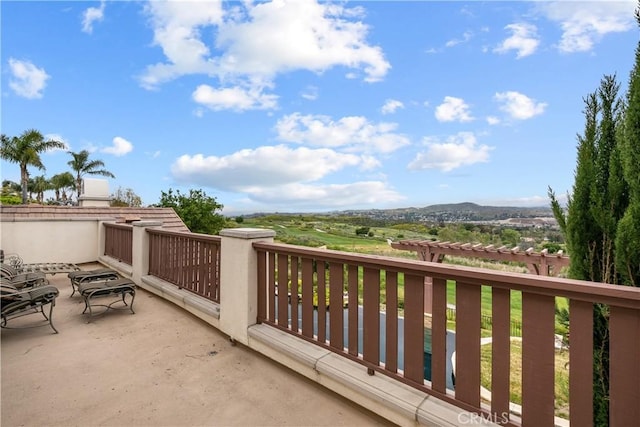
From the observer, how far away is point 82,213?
8125 mm

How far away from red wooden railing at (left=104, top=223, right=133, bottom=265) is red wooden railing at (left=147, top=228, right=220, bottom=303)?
1514mm

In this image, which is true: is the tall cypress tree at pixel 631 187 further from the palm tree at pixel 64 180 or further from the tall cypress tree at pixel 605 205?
the palm tree at pixel 64 180

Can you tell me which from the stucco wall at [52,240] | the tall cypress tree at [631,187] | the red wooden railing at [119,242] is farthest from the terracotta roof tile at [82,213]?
the tall cypress tree at [631,187]

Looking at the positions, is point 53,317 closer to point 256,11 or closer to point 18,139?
point 256,11

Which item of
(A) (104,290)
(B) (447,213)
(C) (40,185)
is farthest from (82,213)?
(C) (40,185)

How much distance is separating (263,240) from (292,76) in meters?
15.3

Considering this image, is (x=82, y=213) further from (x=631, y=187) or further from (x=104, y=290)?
(x=631, y=187)

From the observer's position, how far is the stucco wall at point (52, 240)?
707 cm

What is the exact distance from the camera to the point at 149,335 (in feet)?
11.2

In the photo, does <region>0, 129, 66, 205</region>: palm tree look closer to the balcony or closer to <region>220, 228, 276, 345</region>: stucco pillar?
the balcony

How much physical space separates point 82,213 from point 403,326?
9.37 meters

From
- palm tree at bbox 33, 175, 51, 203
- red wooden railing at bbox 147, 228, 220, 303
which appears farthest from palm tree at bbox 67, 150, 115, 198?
red wooden railing at bbox 147, 228, 220, 303

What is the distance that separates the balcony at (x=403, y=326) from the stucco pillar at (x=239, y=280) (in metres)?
0.01

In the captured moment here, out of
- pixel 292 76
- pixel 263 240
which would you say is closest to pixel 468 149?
pixel 292 76
